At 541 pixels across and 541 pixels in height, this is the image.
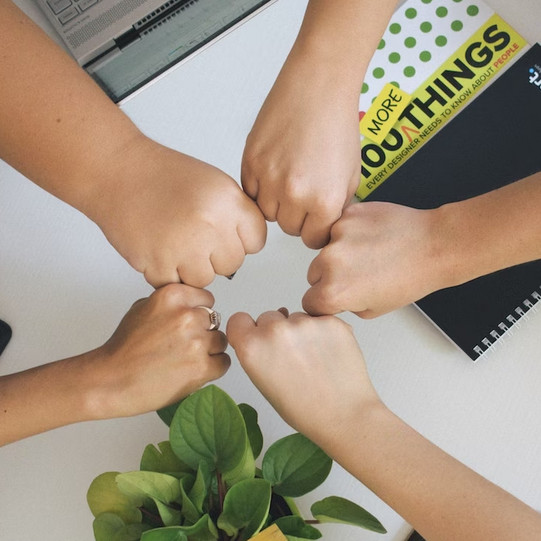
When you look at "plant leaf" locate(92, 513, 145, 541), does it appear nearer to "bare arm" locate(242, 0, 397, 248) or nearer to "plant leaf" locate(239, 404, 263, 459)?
"plant leaf" locate(239, 404, 263, 459)

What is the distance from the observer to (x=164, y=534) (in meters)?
0.47

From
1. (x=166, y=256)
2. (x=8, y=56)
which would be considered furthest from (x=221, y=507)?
(x=8, y=56)

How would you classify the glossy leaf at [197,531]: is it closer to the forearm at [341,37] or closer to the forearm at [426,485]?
the forearm at [426,485]

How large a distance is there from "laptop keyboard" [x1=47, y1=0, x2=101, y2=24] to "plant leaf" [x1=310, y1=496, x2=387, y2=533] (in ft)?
2.06

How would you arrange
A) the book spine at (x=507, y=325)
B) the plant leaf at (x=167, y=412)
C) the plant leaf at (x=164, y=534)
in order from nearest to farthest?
the plant leaf at (x=164, y=534) → the plant leaf at (x=167, y=412) → the book spine at (x=507, y=325)

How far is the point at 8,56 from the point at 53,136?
0.08m

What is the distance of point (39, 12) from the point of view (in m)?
0.78

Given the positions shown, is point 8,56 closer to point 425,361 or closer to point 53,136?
point 53,136

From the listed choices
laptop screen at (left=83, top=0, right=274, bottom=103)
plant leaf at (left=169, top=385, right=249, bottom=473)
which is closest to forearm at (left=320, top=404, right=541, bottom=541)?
plant leaf at (left=169, top=385, right=249, bottom=473)

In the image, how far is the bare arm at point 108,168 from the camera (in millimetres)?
587

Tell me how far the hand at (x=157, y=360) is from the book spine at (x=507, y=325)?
29 cm

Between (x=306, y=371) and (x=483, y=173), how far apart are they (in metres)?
0.31

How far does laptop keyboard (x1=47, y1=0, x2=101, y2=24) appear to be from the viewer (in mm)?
772

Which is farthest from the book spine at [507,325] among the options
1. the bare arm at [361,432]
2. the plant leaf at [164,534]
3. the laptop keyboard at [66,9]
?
the laptop keyboard at [66,9]
